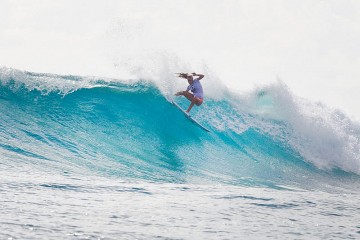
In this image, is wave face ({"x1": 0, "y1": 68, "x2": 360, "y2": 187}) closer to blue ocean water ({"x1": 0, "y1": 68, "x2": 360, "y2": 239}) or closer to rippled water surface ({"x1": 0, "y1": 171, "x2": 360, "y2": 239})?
blue ocean water ({"x1": 0, "y1": 68, "x2": 360, "y2": 239})

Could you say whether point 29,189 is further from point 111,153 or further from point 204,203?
point 111,153

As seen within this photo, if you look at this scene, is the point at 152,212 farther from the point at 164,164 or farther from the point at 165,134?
the point at 165,134

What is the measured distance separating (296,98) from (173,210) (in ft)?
40.7

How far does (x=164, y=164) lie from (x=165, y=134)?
286cm

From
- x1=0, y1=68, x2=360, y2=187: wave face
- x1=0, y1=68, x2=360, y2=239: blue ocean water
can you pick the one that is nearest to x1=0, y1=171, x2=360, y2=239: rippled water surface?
x1=0, y1=68, x2=360, y2=239: blue ocean water

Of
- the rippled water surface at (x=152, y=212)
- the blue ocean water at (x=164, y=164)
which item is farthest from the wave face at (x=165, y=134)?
the rippled water surface at (x=152, y=212)

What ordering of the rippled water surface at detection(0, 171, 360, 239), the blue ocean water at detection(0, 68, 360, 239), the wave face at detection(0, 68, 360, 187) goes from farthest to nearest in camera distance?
the wave face at detection(0, 68, 360, 187) < the blue ocean water at detection(0, 68, 360, 239) < the rippled water surface at detection(0, 171, 360, 239)

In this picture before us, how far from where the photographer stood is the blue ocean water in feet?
17.2

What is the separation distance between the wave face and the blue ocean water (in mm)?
44

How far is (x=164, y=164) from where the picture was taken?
10.4 m

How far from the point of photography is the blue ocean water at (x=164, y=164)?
524 cm

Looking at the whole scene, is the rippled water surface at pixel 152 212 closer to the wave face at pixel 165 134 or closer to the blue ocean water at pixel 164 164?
the blue ocean water at pixel 164 164

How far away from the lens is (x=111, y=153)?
→ 34.2ft

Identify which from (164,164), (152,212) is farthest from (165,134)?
(152,212)
